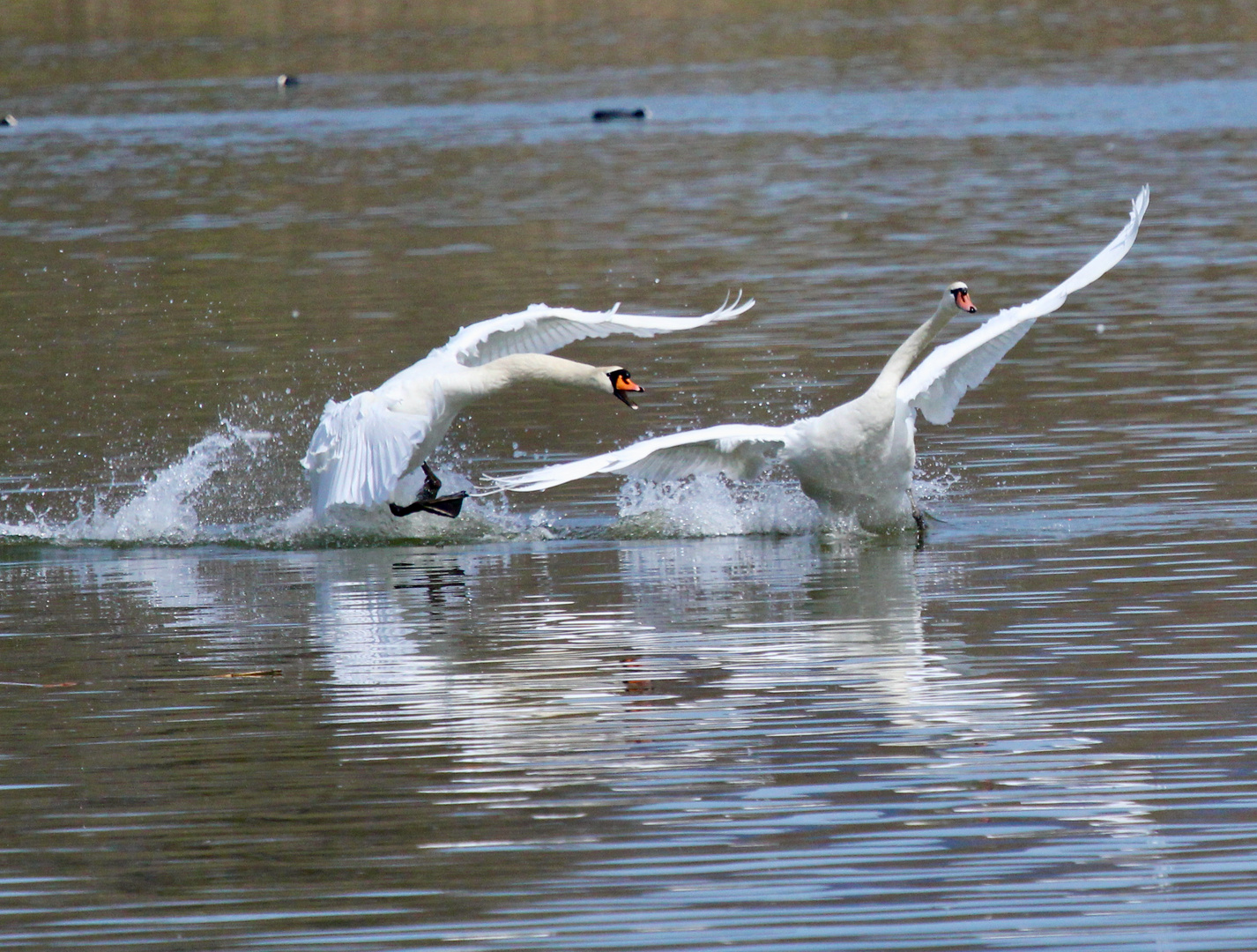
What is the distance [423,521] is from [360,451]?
5.16 ft

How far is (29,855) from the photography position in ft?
22.8

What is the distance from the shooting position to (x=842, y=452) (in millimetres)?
11680

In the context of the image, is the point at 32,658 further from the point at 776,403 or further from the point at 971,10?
the point at 971,10

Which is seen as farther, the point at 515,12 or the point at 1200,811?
the point at 515,12

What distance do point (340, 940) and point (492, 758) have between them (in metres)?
1.78

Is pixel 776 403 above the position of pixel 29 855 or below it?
above

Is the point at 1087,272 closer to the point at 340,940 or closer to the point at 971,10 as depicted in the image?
the point at 340,940

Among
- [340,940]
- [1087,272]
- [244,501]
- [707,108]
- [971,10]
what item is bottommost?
[340,940]

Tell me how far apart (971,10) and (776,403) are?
186 feet

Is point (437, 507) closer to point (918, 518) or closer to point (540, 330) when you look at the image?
point (540, 330)

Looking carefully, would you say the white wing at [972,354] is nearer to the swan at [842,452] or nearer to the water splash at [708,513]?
the swan at [842,452]

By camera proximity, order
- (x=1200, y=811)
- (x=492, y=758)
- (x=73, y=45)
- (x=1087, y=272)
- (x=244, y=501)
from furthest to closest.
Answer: (x=73, y=45) → (x=244, y=501) → (x=1087, y=272) → (x=492, y=758) → (x=1200, y=811)

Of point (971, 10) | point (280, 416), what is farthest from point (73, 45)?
point (280, 416)

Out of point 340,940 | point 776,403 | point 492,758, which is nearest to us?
point 340,940
